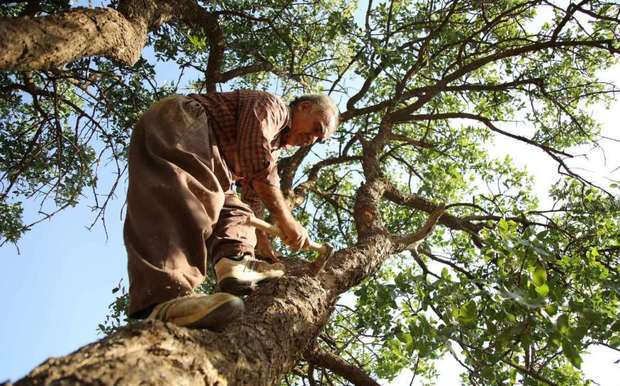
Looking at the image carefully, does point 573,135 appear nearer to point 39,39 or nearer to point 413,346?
point 413,346

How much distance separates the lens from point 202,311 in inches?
64.8

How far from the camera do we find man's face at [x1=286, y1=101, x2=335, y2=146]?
302 cm

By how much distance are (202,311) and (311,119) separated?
1669mm

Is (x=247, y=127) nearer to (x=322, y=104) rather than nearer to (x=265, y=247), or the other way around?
(x=322, y=104)

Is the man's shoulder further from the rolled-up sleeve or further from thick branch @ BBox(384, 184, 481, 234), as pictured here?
thick branch @ BBox(384, 184, 481, 234)

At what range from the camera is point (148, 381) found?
1.10 metres

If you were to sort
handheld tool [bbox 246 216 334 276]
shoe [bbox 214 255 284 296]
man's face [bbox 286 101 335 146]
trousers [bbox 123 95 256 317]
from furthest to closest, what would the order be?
man's face [bbox 286 101 335 146]
handheld tool [bbox 246 216 334 276]
shoe [bbox 214 255 284 296]
trousers [bbox 123 95 256 317]

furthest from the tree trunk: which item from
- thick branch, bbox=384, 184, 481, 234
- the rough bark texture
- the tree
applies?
thick branch, bbox=384, 184, 481, 234

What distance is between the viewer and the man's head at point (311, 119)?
3.02 m

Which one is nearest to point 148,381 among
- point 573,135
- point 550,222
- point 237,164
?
point 237,164

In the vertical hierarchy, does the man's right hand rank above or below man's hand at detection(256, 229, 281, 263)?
below

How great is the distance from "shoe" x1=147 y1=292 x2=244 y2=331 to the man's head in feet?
5.09

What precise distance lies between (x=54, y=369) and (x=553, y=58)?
6.46m

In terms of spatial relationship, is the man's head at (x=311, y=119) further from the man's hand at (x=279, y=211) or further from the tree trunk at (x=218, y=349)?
the tree trunk at (x=218, y=349)
